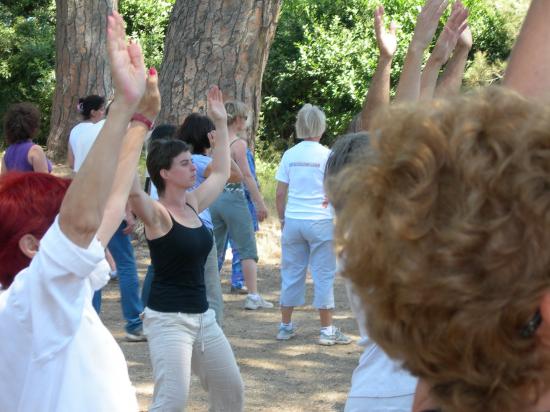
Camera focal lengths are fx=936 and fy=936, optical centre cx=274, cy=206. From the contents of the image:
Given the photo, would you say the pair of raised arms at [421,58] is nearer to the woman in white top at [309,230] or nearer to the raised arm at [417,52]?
the raised arm at [417,52]

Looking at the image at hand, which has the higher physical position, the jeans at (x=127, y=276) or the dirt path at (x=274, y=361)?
the jeans at (x=127, y=276)

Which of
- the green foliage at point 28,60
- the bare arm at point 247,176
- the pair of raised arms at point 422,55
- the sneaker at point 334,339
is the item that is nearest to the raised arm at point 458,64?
the pair of raised arms at point 422,55

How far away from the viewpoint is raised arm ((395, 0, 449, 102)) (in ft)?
11.5

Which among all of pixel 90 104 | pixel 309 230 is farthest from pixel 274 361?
pixel 90 104

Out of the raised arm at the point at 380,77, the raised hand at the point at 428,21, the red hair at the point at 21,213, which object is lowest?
the red hair at the point at 21,213

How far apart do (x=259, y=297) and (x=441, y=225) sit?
7864 millimetres

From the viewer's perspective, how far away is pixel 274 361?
24.4 ft

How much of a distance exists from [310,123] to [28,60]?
18.5 m

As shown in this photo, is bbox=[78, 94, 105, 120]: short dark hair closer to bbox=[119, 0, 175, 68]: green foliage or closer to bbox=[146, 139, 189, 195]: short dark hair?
bbox=[146, 139, 189, 195]: short dark hair

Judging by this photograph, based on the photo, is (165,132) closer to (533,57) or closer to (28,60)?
(533,57)

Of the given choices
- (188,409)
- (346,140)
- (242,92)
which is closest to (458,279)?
(346,140)

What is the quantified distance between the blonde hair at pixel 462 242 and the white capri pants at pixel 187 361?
3357 mm

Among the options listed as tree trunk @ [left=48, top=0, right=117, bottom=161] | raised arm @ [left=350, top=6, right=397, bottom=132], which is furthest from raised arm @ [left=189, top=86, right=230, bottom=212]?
tree trunk @ [left=48, top=0, right=117, bottom=161]

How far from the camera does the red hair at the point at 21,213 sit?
283 cm
